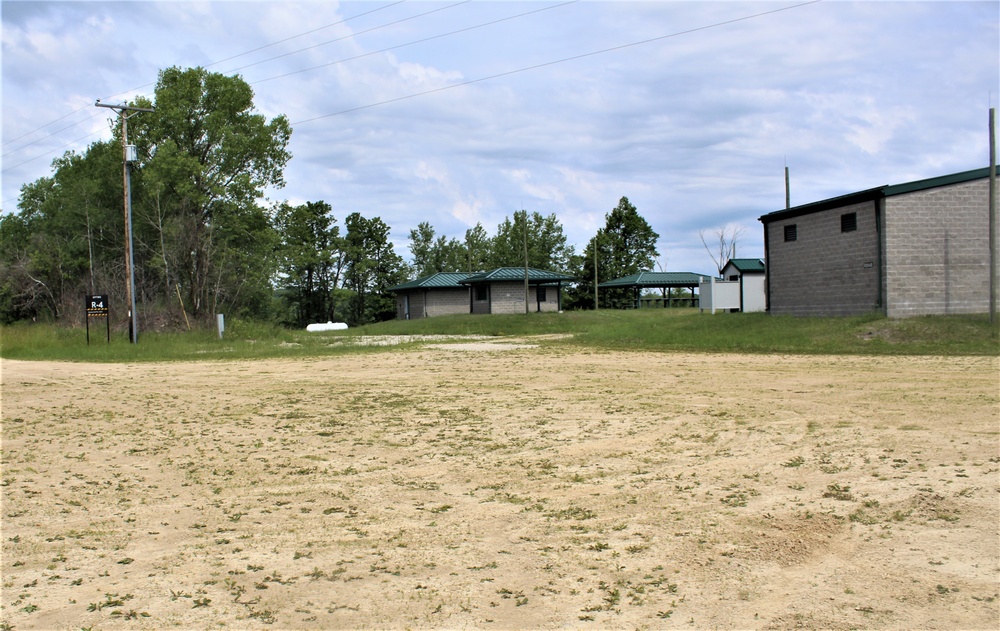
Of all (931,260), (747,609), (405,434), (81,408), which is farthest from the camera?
(931,260)

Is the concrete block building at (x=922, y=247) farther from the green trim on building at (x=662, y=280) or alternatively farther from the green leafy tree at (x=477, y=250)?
the green leafy tree at (x=477, y=250)

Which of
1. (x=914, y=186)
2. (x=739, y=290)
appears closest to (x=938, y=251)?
(x=914, y=186)

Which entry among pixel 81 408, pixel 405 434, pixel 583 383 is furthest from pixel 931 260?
pixel 81 408

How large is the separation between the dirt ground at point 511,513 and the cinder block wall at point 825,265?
15583 mm

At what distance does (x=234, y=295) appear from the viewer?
46875 millimetres

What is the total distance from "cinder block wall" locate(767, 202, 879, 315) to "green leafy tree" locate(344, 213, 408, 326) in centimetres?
4661

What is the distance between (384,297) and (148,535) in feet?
226

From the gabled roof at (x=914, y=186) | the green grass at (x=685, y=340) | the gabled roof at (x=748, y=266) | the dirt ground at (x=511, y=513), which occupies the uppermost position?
the gabled roof at (x=914, y=186)

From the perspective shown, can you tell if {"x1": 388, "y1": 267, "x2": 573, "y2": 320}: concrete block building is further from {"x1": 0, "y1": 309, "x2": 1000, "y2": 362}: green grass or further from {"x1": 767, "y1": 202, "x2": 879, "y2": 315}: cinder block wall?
{"x1": 767, "y1": 202, "x2": 879, "y2": 315}: cinder block wall

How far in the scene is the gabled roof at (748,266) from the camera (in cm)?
3847

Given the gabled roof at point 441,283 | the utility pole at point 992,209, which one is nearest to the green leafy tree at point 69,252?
the gabled roof at point 441,283

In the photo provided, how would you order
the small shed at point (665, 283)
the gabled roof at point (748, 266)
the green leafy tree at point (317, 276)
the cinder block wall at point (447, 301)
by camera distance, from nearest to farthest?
the gabled roof at point (748, 266) < the cinder block wall at point (447, 301) < the small shed at point (665, 283) < the green leafy tree at point (317, 276)

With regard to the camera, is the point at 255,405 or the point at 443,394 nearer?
the point at 255,405

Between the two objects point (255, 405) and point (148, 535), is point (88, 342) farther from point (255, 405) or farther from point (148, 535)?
point (148, 535)
